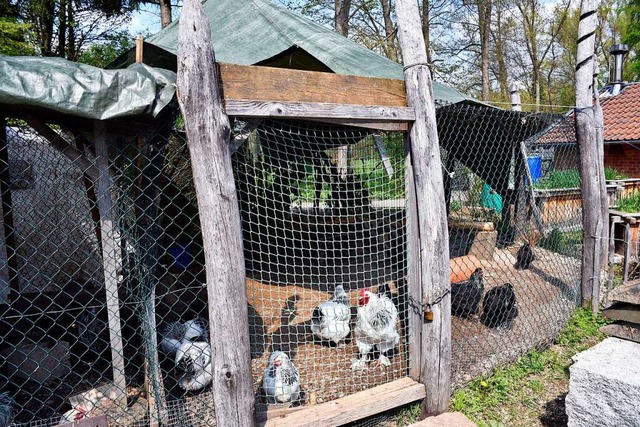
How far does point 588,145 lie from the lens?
409 centimetres

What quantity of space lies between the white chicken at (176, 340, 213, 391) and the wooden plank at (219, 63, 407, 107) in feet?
6.25

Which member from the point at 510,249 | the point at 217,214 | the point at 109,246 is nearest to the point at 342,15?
the point at 510,249

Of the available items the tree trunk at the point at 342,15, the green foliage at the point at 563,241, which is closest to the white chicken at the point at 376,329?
the green foliage at the point at 563,241

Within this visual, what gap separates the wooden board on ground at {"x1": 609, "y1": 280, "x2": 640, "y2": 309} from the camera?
2.78 meters

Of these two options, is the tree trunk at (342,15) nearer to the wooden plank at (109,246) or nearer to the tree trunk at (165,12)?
the tree trunk at (165,12)

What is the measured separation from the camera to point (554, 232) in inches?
242

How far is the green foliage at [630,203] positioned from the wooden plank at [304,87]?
7.17 meters

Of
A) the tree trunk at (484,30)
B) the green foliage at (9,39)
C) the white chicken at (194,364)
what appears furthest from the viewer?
the tree trunk at (484,30)

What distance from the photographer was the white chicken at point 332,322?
3.65m

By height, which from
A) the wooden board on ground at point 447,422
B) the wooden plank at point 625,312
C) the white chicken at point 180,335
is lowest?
the wooden board on ground at point 447,422

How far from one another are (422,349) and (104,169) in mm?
2282

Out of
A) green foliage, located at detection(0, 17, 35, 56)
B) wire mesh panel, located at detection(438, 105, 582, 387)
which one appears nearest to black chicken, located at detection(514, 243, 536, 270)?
wire mesh panel, located at detection(438, 105, 582, 387)

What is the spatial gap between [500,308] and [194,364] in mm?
2738

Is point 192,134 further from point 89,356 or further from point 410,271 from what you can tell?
point 89,356
